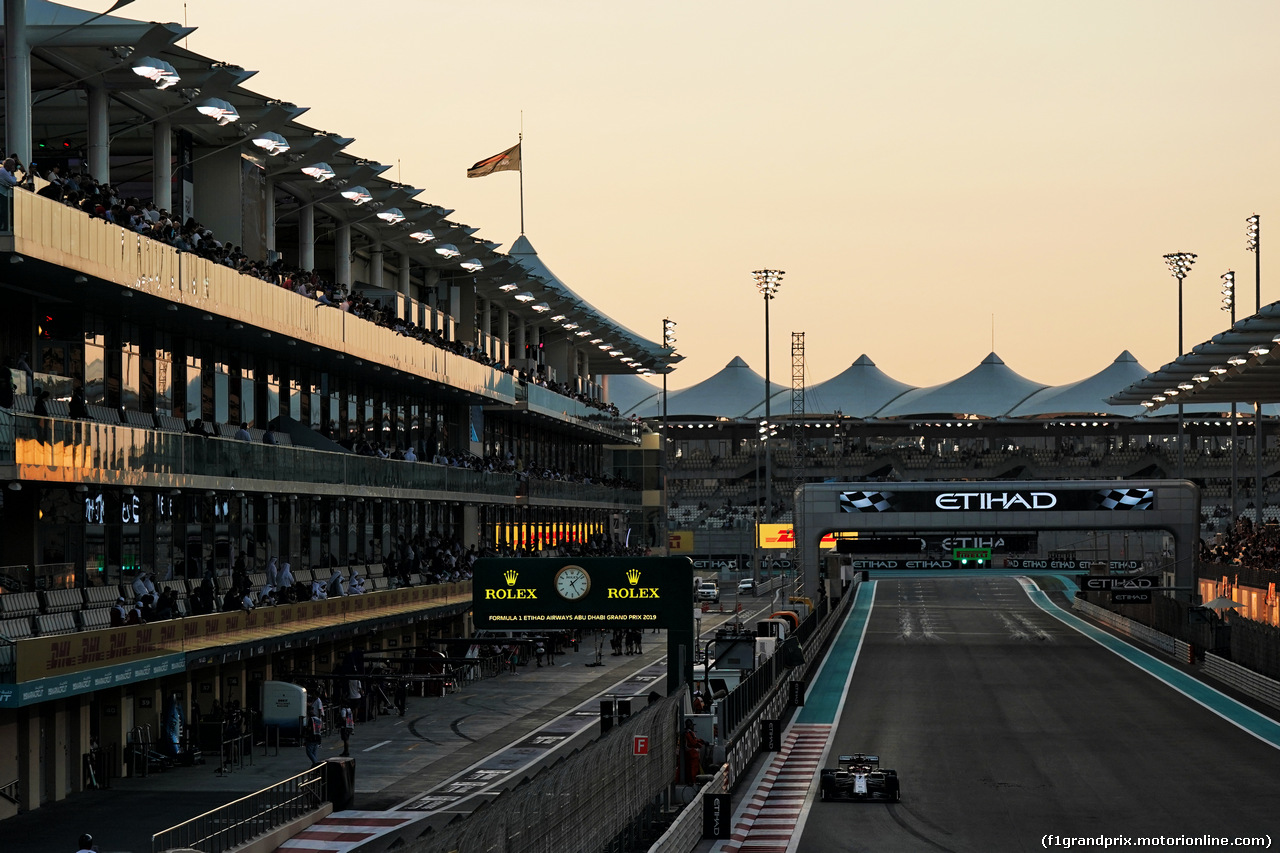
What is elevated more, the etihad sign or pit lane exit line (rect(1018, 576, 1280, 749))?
the etihad sign

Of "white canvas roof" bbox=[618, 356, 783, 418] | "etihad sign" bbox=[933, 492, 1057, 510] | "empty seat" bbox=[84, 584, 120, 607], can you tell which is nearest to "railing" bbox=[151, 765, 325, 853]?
"empty seat" bbox=[84, 584, 120, 607]

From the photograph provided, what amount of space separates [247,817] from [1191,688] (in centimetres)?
3393

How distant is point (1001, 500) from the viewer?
7588cm

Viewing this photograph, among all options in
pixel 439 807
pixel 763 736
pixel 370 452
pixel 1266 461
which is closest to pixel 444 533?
pixel 370 452

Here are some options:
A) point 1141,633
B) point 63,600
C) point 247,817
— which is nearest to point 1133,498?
point 1141,633

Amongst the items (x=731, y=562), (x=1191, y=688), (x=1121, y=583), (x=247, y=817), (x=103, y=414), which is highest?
(x=103, y=414)

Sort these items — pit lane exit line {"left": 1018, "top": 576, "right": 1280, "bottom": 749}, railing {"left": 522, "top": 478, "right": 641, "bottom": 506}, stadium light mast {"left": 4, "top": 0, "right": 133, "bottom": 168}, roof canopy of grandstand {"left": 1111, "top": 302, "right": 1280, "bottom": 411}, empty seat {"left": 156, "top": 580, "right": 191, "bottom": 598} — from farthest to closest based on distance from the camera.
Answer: railing {"left": 522, "top": 478, "right": 641, "bottom": 506} < roof canopy of grandstand {"left": 1111, "top": 302, "right": 1280, "bottom": 411} < pit lane exit line {"left": 1018, "top": 576, "right": 1280, "bottom": 749} < empty seat {"left": 156, "top": 580, "right": 191, "bottom": 598} < stadium light mast {"left": 4, "top": 0, "right": 133, "bottom": 168}

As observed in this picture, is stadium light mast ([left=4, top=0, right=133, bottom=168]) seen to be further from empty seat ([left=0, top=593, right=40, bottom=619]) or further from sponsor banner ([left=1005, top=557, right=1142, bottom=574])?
sponsor banner ([left=1005, top=557, right=1142, bottom=574])

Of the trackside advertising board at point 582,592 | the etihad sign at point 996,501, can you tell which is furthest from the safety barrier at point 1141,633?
the trackside advertising board at point 582,592

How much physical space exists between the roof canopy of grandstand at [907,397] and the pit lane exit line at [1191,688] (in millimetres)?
76759

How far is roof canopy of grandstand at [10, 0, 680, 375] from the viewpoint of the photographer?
35000 millimetres

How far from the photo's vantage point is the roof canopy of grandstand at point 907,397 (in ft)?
526

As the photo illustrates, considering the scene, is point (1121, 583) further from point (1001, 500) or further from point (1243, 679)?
point (1243, 679)

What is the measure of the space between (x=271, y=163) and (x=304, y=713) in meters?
17.7
